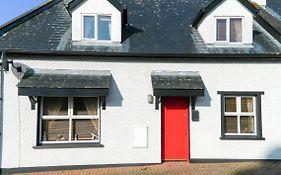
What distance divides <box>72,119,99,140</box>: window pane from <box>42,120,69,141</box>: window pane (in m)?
0.27

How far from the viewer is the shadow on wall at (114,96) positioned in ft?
A: 37.3

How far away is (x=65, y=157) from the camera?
1102cm

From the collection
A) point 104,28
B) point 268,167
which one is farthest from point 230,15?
point 268,167

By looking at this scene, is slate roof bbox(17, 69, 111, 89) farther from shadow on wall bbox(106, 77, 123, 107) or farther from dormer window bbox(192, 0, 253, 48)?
dormer window bbox(192, 0, 253, 48)

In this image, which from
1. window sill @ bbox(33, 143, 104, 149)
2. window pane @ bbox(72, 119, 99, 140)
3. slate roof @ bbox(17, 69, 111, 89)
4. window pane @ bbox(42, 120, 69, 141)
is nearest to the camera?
slate roof @ bbox(17, 69, 111, 89)

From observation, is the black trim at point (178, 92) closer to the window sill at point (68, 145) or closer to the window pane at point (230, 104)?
the window pane at point (230, 104)

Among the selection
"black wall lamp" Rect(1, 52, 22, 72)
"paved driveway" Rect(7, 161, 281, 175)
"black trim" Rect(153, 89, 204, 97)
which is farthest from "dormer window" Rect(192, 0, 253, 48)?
"black wall lamp" Rect(1, 52, 22, 72)

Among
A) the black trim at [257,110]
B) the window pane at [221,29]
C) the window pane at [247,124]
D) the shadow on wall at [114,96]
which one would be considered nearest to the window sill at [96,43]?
the shadow on wall at [114,96]

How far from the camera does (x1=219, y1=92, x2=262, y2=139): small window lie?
11688mm

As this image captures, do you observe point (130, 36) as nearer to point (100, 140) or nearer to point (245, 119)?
point (100, 140)

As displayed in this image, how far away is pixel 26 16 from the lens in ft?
41.3

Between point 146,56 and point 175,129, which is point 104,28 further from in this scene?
point 175,129

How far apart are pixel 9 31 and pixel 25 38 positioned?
81 centimetres

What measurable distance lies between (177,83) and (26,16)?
251 inches
